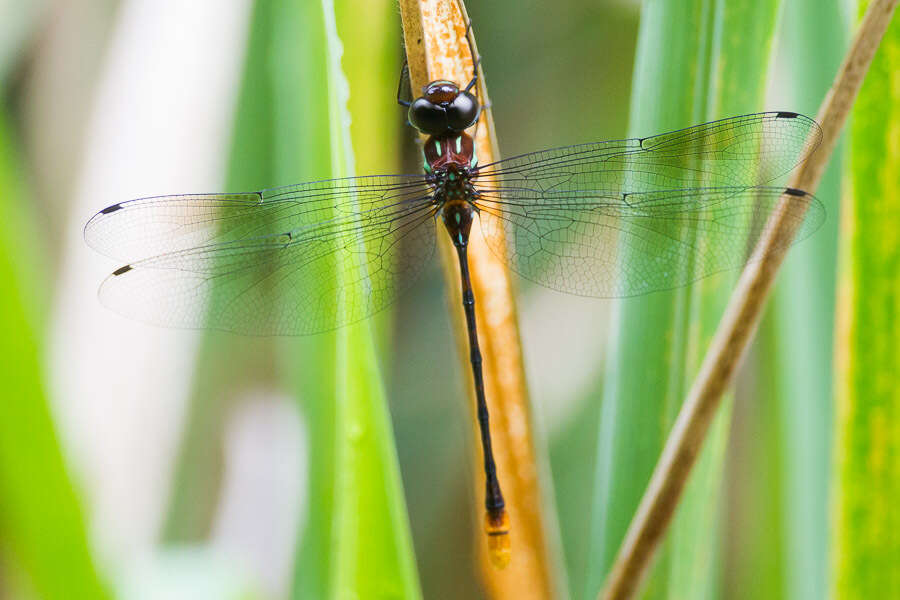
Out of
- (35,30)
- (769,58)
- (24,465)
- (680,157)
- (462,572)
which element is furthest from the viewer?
(462,572)

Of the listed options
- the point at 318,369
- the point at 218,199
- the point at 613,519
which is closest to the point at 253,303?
the point at 218,199

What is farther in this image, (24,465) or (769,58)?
(769,58)

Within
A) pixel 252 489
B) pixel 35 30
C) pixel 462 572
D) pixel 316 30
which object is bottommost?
pixel 462 572

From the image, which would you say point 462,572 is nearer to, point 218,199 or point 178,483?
point 178,483

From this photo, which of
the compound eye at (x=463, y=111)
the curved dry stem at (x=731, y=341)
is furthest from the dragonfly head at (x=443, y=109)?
the curved dry stem at (x=731, y=341)

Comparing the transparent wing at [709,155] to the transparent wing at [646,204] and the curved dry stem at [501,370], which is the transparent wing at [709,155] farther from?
the curved dry stem at [501,370]

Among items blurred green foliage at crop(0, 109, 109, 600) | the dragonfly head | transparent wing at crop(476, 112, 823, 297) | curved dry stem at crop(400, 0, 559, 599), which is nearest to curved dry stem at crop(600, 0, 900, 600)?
transparent wing at crop(476, 112, 823, 297)

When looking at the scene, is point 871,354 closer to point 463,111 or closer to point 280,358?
point 463,111
